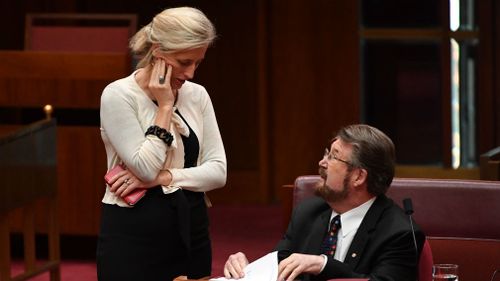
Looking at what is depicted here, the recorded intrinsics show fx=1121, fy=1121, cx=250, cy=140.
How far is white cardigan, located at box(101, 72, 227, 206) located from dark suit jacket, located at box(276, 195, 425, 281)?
0.45m

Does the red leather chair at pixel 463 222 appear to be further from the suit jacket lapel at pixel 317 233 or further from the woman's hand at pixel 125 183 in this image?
the woman's hand at pixel 125 183

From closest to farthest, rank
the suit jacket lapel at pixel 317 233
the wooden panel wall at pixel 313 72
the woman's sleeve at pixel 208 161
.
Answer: the suit jacket lapel at pixel 317 233 < the woman's sleeve at pixel 208 161 < the wooden panel wall at pixel 313 72

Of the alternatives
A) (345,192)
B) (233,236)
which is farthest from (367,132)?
(233,236)

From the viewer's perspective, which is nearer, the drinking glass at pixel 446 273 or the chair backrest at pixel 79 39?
the drinking glass at pixel 446 273

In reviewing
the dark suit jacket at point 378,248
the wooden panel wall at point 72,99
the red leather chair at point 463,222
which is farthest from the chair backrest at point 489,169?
the wooden panel wall at point 72,99

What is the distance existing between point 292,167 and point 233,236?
1.13 m

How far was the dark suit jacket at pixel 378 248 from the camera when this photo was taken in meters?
3.34

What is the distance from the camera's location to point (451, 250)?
3906mm

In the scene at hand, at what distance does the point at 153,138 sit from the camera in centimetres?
362

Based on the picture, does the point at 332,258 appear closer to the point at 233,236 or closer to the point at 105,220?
the point at 105,220

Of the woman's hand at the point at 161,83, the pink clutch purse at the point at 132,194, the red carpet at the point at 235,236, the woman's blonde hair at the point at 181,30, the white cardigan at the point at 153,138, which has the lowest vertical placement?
the red carpet at the point at 235,236

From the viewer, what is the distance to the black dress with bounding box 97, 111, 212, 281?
369cm

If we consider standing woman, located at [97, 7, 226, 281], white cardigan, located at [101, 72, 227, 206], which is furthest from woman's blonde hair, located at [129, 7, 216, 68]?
white cardigan, located at [101, 72, 227, 206]

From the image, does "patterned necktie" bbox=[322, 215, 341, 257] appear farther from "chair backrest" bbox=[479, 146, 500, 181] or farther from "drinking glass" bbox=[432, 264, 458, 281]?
"chair backrest" bbox=[479, 146, 500, 181]
